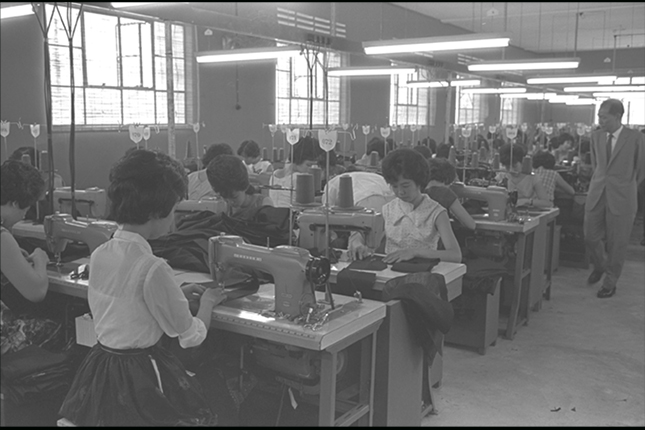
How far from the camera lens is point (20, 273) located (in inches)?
80.0

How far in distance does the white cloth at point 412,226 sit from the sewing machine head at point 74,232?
4.03 ft

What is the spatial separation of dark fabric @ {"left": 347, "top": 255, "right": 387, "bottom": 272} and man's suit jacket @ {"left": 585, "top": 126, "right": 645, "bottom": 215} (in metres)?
3.01

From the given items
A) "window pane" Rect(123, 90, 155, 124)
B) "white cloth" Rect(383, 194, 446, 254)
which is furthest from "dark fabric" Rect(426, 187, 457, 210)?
"window pane" Rect(123, 90, 155, 124)

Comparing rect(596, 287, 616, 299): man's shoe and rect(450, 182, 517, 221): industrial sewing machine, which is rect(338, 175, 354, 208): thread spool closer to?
rect(450, 182, 517, 221): industrial sewing machine

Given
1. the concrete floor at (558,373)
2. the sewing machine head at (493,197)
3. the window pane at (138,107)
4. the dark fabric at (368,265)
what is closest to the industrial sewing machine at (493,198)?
the sewing machine head at (493,197)

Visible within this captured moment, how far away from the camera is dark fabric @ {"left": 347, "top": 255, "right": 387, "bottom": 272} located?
2453mm

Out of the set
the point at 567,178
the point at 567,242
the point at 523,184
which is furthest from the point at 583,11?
the point at 523,184

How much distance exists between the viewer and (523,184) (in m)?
Answer: 4.88

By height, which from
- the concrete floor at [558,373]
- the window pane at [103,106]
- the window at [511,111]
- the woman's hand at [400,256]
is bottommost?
the concrete floor at [558,373]

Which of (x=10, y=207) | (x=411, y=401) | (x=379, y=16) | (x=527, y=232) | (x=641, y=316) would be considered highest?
(x=379, y=16)

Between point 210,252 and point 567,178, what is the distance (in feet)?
18.1

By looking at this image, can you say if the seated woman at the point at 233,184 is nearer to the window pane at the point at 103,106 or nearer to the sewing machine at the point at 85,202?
the sewing machine at the point at 85,202

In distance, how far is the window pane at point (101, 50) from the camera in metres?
6.74

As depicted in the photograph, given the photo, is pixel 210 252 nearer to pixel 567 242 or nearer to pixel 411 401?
pixel 411 401
